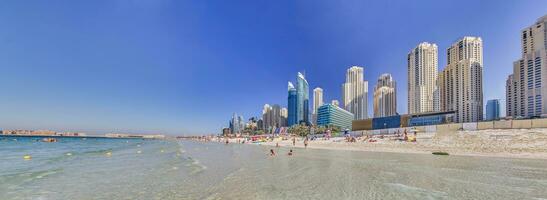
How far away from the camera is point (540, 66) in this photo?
87.8 meters

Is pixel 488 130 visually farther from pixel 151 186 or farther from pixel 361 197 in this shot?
pixel 151 186

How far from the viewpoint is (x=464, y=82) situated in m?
107

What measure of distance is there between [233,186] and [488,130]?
42589 mm

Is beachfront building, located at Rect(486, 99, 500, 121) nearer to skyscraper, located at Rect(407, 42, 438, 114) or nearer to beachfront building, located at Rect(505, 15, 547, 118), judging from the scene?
skyscraper, located at Rect(407, 42, 438, 114)

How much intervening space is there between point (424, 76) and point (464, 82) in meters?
24.6

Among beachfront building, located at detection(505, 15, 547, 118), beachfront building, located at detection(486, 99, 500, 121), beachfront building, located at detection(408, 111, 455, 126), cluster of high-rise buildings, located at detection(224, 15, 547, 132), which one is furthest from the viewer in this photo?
beachfront building, located at detection(486, 99, 500, 121)

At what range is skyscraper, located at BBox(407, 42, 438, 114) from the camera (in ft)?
425

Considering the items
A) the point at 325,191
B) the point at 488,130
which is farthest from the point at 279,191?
the point at 488,130

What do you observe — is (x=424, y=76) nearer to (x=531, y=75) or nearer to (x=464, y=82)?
(x=464, y=82)

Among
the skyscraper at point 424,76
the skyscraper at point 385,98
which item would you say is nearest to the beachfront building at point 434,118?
the skyscraper at point 424,76

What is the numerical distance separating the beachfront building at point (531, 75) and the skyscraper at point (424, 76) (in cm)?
3077

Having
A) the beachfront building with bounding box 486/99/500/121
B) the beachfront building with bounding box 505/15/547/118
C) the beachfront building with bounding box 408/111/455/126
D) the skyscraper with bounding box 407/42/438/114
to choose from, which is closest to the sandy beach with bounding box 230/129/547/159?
the beachfront building with bounding box 408/111/455/126

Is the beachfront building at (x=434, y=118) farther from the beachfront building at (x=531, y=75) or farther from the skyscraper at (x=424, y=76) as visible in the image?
the skyscraper at (x=424, y=76)

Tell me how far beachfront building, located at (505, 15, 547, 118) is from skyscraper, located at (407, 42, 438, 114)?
1211 inches
